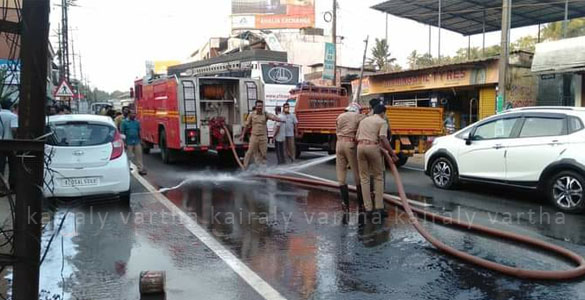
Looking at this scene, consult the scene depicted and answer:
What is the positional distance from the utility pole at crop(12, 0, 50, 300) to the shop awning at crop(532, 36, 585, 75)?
16816mm

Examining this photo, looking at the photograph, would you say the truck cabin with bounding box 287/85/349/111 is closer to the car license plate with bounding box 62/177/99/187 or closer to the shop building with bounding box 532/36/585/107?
the shop building with bounding box 532/36/585/107

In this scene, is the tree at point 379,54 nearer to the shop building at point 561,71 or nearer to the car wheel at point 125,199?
the shop building at point 561,71

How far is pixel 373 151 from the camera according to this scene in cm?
733

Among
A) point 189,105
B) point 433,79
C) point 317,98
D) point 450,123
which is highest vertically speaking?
point 433,79

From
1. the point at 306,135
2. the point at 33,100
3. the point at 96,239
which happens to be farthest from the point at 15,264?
the point at 306,135

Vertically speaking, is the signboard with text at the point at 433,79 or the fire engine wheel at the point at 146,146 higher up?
the signboard with text at the point at 433,79

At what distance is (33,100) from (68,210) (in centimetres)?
572

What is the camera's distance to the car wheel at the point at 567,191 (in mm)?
7746

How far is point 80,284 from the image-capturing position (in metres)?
4.83

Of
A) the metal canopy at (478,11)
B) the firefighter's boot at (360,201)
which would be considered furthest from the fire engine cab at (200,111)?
the metal canopy at (478,11)

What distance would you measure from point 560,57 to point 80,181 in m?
15.4

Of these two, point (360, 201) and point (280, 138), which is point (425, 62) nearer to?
point (280, 138)

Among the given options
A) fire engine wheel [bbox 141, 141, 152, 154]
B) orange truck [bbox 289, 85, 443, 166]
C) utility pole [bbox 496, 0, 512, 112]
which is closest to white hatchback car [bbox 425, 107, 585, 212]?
orange truck [bbox 289, 85, 443, 166]

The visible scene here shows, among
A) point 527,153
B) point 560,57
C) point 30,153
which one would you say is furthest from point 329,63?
point 30,153
